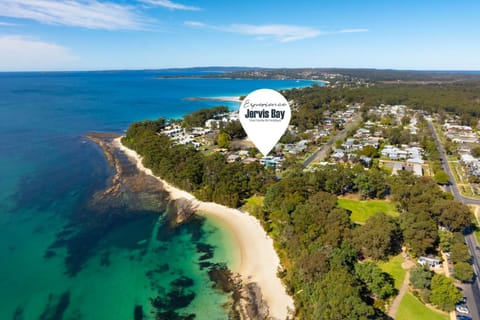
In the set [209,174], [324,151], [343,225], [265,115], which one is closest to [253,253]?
[343,225]

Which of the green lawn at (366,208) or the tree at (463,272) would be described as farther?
the green lawn at (366,208)

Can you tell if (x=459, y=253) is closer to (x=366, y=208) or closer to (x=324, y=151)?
(x=366, y=208)

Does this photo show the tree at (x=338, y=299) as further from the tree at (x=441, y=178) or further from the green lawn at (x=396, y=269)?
the tree at (x=441, y=178)

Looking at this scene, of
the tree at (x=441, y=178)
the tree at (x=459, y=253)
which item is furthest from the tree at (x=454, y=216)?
the tree at (x=441, y=178)

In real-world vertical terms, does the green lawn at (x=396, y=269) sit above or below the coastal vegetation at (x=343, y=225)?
below

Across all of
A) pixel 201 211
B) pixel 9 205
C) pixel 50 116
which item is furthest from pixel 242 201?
pixel 50 116

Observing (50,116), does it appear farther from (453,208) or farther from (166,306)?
(453,208)
